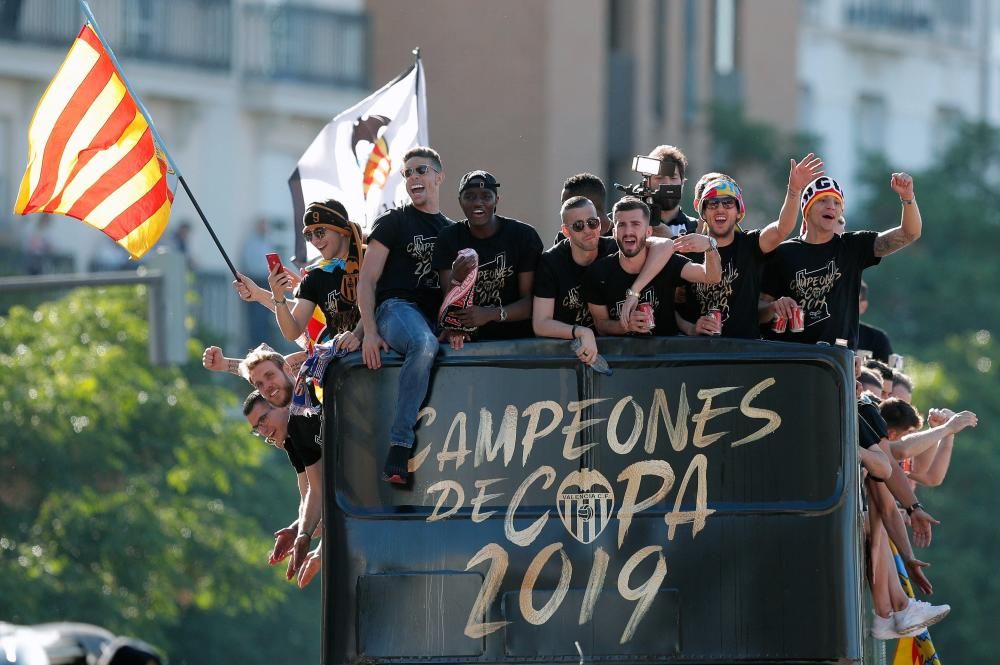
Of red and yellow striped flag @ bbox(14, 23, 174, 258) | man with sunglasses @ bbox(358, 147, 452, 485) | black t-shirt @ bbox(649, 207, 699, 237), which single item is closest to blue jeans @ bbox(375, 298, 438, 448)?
man with sunglasses @ bbox(358, 147, 452, 485)

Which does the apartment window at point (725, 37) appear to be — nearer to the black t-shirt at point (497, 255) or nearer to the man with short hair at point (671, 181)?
the man with short hair at point (671, 181)

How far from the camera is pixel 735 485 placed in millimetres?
10781

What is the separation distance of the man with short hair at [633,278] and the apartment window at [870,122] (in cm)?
3947

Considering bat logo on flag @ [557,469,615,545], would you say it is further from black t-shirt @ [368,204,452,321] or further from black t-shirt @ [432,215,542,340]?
black t-shirt @ [368,204,452,321]

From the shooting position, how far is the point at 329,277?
12039 mm

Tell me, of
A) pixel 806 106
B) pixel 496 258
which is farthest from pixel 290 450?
pixel 806 106

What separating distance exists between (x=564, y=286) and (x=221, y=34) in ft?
90.9

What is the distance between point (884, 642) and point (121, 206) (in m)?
4.90

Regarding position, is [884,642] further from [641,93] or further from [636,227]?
[641,93]

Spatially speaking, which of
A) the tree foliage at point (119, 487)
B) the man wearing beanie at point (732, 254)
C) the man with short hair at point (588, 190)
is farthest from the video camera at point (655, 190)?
the tree foliage at point (119, 487)

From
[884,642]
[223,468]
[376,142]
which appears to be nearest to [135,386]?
[223,468]

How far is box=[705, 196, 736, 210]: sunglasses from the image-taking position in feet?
36.4

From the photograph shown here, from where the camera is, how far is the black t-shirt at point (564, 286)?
11156mm

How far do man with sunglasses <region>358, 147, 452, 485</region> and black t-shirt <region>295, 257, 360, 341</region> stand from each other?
465mm
